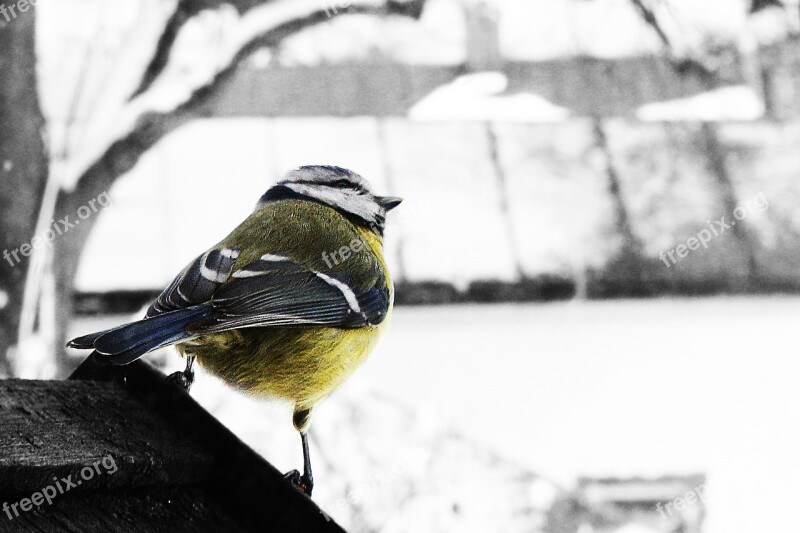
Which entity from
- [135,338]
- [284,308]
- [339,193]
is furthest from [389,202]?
[135,338]

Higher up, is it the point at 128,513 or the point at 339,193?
the point at 339,193

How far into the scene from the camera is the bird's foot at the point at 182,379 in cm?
80

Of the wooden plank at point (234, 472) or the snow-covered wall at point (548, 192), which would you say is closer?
the wooden plank at point (234, 472)

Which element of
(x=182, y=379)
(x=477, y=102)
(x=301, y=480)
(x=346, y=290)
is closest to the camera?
(x=182, y=379)

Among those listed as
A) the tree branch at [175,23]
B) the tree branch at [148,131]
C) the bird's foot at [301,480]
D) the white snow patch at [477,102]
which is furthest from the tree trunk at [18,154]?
the bird's foot at [301,480]

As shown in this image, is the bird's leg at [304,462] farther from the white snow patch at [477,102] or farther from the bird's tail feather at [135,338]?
the white snow patch at [477,102]

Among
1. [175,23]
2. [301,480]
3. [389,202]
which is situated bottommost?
[301,480]

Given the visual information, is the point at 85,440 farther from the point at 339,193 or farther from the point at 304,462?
the point at 339,193

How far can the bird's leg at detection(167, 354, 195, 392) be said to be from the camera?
813 millimetres

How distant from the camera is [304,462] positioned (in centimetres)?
104

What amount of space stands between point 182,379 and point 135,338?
129 millimetres

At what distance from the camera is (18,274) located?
293 centimetres

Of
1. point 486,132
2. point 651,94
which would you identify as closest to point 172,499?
point 486,132

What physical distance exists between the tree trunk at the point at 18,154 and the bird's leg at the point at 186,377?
2.10m
